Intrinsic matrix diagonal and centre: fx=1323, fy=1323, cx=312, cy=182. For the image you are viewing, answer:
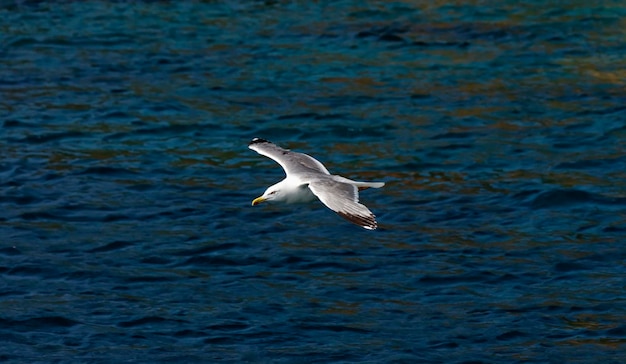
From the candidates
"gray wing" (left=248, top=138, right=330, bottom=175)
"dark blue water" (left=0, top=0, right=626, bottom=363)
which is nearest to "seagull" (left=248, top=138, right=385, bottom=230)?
"gray wing" (left=248, top=138, right=330, bottom=175)

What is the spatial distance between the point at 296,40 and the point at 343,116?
12.5ft

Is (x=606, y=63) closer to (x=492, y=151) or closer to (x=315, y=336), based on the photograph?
(x=492, y=151)

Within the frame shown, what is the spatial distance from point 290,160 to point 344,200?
2.24 m

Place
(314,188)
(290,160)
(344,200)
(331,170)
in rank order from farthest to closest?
(331,170) → (290,160) → (314,188) → (344,200)

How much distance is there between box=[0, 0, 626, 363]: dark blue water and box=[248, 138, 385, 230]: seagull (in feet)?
3.32

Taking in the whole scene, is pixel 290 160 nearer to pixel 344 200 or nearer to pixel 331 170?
pixel 344 200

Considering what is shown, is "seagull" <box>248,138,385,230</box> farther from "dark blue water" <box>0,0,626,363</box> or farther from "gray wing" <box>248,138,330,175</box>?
"dark blue water" <box>0,0,626,363</box>

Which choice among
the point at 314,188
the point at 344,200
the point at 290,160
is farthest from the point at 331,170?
the point at 344,200

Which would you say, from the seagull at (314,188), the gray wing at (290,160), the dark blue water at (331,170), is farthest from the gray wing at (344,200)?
the dark blue water at (331,170)

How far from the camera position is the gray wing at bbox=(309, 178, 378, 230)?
10391 mm

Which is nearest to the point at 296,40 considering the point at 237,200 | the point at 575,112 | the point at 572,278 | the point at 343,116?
the point at 343,116

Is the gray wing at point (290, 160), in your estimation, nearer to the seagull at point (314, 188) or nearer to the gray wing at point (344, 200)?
the seagull at point (314, 188)

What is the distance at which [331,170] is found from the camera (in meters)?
15.9

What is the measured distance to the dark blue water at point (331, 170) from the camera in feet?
38.5
